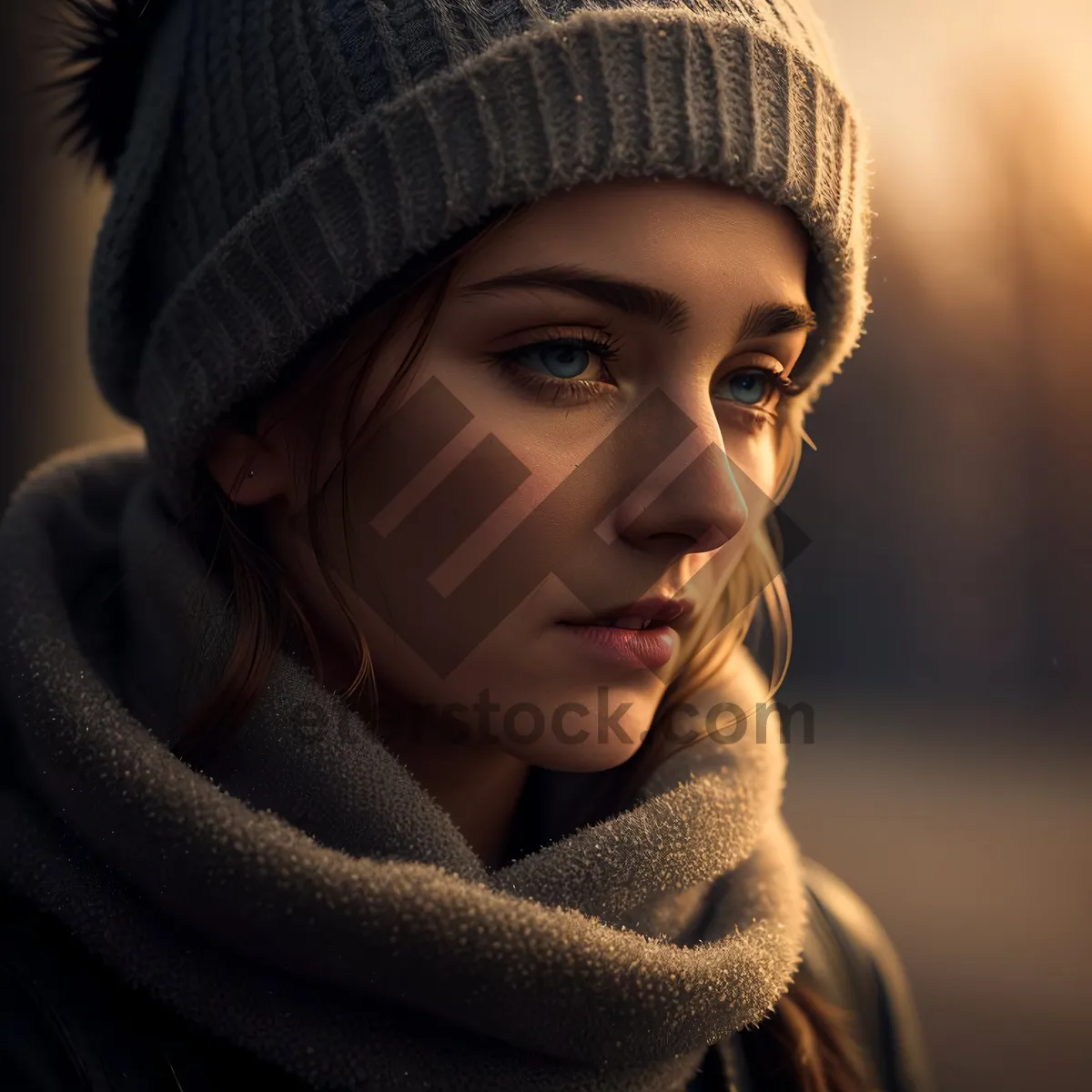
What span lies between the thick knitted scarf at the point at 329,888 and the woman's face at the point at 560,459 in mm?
104

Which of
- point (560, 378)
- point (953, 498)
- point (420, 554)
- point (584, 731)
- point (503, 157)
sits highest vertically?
point (503, 157)

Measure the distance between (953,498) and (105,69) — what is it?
1114 mm

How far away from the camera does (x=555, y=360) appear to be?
0.73 meters

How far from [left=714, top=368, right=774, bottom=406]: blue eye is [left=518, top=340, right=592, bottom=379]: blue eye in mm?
145

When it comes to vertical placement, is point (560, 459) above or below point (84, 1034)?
above

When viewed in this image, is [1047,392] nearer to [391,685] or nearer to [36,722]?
[391,685]

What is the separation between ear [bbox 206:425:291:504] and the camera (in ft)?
2.66

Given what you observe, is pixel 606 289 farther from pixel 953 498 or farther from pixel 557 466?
pixel 953 498

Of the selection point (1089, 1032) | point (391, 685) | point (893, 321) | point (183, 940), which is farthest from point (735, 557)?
point (1089, 1032)

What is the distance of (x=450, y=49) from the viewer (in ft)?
2.39

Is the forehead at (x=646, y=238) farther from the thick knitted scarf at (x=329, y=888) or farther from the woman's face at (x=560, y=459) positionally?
the thick knitted scarf at (x=329, y=888)

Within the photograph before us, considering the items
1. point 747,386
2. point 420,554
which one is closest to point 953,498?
point 747,386

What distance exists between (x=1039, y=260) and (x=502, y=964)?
0.99 metres

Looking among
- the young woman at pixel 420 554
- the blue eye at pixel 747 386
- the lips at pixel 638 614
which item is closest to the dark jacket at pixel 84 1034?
the young woman at pixel 420 554
